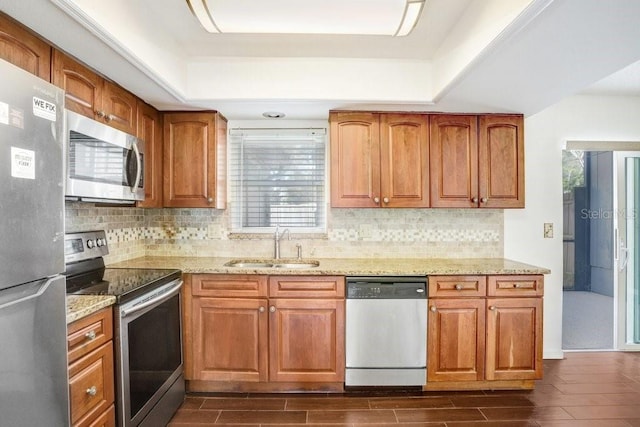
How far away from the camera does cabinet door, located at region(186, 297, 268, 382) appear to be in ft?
8.29

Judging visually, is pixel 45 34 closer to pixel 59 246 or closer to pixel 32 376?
pixel 59 246

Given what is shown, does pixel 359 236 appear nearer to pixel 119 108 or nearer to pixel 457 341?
pixel 457 341

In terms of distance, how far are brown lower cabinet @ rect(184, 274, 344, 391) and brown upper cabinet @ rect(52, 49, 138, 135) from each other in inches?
52.0

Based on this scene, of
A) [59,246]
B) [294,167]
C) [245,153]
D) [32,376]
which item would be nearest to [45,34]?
[59,246]

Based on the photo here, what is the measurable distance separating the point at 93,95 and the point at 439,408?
292cm

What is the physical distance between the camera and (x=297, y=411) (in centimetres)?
236

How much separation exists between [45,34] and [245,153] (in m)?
1.70

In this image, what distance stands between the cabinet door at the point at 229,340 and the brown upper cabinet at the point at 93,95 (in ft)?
4.48

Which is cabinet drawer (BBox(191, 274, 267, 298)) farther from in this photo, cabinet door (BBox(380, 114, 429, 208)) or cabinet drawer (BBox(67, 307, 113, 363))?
cabinet door (BBox(380, 114, 429, 208))

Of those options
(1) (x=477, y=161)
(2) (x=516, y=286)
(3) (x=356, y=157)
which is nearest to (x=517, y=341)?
(2) (x=516, y=286)

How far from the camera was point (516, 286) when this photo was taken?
101 inches

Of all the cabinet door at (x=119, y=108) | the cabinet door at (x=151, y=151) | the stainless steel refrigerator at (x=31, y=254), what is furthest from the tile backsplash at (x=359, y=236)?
the stainless steel refrigerator at (x=31, y=254)

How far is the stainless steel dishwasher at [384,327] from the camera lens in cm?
251

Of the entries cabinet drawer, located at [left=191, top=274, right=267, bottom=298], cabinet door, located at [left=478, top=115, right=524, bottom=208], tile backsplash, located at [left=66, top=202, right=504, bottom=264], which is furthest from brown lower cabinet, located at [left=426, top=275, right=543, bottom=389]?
cabinet drawer, located at [left=191, top=274, right=267, bottom=298]
